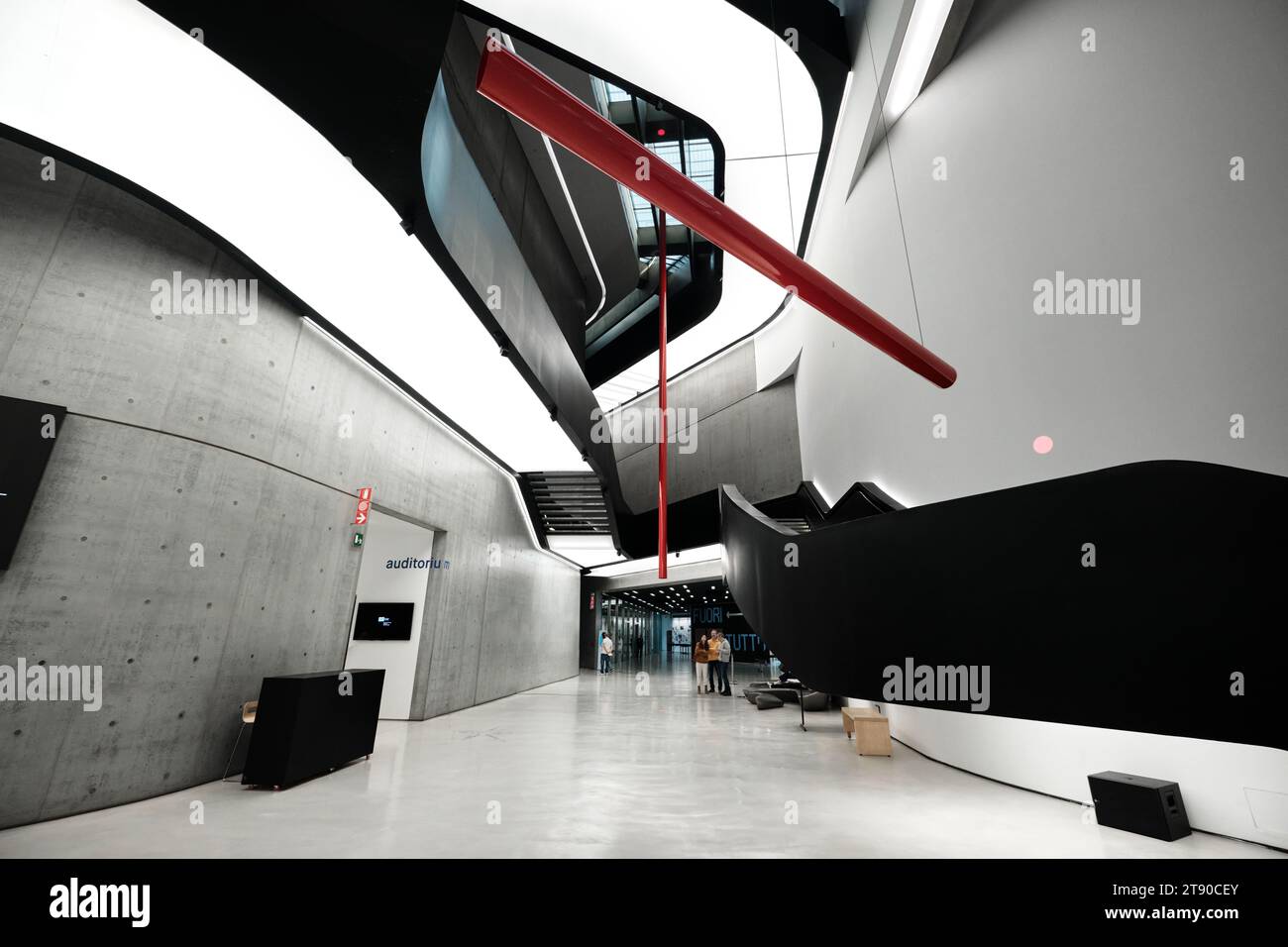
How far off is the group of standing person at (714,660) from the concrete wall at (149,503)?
9.04 m

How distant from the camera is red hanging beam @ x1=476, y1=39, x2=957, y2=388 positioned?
5.10 ft

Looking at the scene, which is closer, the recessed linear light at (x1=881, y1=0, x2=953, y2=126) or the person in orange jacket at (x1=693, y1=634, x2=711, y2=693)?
the recessed linear light at (x1=881, y1=0, x2=953, y2=126)

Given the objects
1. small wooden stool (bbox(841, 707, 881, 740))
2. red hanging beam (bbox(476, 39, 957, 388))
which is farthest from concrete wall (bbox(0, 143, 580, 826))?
small wooden stool (bbox(841, 707, 881, 740))

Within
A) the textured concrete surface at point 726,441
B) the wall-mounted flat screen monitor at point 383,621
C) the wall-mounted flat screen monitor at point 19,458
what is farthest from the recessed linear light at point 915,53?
the wall-mounted flat screen monitor at point 383,621

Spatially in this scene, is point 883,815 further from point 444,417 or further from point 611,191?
point 611,191

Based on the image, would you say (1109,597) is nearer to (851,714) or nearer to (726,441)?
(851,714)

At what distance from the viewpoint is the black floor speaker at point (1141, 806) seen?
3.19 meters

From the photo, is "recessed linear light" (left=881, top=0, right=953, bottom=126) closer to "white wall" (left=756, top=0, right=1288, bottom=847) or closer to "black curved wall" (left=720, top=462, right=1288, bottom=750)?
"white wall" (left=756, top=0, right=1288, bottom=847)

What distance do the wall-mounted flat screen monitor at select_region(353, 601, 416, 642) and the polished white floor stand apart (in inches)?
83.5

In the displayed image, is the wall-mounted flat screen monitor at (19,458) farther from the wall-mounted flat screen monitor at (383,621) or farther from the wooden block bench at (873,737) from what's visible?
the wooden block bench at (873,737)

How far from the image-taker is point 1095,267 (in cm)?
380

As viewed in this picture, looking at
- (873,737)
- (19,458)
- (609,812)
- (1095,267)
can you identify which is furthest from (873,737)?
(19,458)

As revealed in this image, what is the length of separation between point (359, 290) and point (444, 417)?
11.2 feet

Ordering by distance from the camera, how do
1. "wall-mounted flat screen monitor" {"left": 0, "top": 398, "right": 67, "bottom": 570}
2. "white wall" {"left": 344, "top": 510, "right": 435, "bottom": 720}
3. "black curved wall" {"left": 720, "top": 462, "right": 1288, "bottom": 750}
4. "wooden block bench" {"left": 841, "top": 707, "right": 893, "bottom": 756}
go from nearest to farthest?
1. "black curved wall" {"left": 720, "top": 462, "right": 1288, "bottom": 750}
2. "wall-mounted flat screen monitor" {"left": 0, "top": 398, "right": 67, "bottom": 570}
3. "wooden block bench" {"left": 841, "top": 707, "right": 893, "bottom": 756}
4. "white wall" {"left": 344, "top": 510, "right": 435, "bottom": 720}
